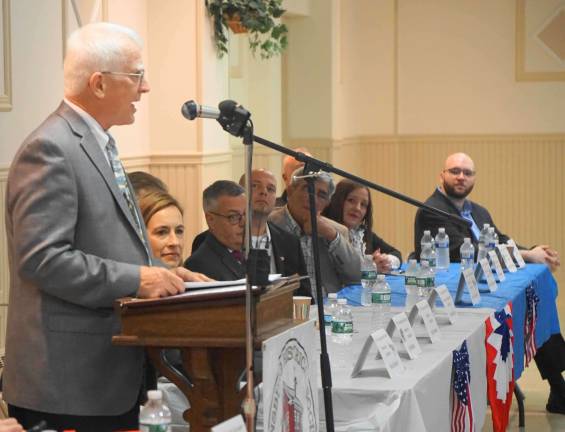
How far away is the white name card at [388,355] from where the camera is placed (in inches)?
135

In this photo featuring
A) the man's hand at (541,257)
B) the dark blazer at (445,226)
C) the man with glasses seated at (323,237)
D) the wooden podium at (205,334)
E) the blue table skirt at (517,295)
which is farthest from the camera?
the dark blazer at (445,226)

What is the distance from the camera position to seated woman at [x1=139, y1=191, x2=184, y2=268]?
3764mm

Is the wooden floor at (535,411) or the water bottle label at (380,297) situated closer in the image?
the water bottle label at (380,297)

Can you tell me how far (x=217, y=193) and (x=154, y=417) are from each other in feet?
7.56

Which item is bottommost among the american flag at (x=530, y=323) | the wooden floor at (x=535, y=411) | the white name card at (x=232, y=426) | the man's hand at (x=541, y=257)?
the wooden floor at (x=535, y=411)

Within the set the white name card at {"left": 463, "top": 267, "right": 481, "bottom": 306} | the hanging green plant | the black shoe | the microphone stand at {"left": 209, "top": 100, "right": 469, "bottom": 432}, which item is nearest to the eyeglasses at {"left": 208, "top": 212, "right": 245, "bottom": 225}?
the white name card at {"left": 463, "top": 267, "right": 481, "bottom": 306}

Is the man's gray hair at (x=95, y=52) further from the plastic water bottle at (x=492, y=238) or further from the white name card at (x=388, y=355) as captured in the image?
the plastic water bottle at (x=492, y=238)

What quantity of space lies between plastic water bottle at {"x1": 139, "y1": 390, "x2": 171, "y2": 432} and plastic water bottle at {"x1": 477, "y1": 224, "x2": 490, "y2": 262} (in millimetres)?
4087

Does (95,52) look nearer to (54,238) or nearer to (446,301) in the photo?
(54,238)

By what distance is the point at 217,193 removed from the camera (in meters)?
4.37

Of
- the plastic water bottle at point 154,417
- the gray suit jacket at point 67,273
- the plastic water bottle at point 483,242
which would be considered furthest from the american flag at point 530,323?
the plastic water bottle at point 154,417

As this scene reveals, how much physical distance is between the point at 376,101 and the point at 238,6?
394cm

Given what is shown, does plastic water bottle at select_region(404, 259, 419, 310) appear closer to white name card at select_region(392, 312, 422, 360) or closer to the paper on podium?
white name card at select_region(392, 312, 422, 360)

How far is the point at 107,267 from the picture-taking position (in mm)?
2639
